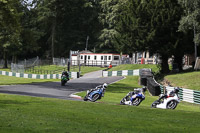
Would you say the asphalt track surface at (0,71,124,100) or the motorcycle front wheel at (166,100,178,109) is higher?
the motorcycle front wheel at (166,100,178,109)

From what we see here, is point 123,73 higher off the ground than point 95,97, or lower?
lower

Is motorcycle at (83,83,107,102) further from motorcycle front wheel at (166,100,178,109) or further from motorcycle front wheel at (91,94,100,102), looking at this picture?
motorcycle front wheel at (166,100,178,109)

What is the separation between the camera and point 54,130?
34.0 feet

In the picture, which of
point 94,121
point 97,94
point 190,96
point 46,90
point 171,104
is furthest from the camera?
point 46,90

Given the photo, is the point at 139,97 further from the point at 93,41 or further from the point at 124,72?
the point at 93,41

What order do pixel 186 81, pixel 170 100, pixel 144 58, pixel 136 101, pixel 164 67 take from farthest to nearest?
pixel 144 58
pixel 164 67
pixel 186 81
pixel 136 101
pixel 170 100

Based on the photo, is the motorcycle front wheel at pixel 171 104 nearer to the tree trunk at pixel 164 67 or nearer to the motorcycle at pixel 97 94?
the motorcycle at pixel 97 94

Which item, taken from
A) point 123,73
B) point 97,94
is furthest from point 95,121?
point 123,73

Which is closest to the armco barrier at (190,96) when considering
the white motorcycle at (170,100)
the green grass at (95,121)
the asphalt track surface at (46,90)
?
the asphalt track surface at (46,90)

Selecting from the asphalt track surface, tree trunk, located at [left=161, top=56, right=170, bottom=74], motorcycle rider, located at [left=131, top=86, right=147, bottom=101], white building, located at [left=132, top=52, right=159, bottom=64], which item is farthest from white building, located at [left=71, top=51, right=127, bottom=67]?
motorcycle rider, located at [left=131, top=86, right=147, bottom=101]

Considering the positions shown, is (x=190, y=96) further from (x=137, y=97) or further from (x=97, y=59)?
(x=97, y=59)

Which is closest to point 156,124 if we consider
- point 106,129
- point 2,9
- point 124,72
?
point 106,129

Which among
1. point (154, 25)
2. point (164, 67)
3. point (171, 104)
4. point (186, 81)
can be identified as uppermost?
point (154, 25)

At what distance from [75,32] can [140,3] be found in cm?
5499
